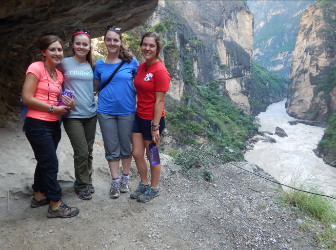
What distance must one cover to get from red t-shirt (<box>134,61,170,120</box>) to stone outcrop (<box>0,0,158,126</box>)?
1645mm

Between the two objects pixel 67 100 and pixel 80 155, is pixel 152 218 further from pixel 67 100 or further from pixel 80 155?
pixel 67 100

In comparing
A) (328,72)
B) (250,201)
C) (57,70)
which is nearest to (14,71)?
(57,70)

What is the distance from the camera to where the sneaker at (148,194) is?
2.93 m

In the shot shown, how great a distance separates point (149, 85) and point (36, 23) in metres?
2.34

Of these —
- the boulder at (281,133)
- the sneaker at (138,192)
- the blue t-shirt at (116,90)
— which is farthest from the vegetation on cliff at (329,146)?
the blue t-shirt at (116,90)

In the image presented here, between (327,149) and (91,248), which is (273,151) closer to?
(327,149)

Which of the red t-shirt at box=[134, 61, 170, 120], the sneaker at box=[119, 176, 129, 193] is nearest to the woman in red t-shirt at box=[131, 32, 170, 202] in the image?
the red t-shirt at box=[134, 61, 170, 120]

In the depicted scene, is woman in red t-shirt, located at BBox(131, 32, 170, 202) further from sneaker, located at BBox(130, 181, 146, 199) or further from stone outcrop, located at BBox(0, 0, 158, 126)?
stone outcrop, located at BBox(0, 0, 158, 126)

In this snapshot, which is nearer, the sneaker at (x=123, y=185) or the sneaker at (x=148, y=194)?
the sneaker at (x=148, y=194)

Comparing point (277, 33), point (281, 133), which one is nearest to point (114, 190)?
point (281, 133)

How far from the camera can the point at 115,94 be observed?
2594mm

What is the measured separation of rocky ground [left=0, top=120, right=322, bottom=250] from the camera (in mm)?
2281

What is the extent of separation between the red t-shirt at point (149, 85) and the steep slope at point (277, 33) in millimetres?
77631

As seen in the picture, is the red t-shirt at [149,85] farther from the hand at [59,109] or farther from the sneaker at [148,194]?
the sneaker at [148,194]
